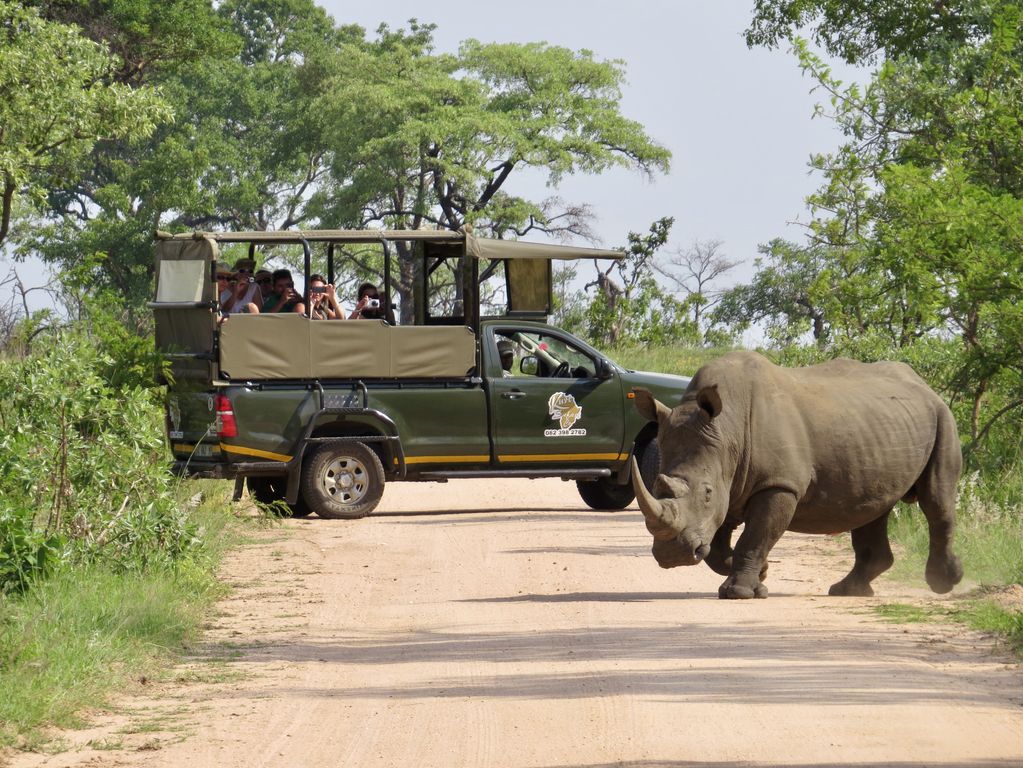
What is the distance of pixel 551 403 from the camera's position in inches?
674

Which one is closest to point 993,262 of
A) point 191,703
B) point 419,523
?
point 419,523

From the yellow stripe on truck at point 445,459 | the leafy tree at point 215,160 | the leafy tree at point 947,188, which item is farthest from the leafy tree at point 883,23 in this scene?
the leafy tree at point 215,160

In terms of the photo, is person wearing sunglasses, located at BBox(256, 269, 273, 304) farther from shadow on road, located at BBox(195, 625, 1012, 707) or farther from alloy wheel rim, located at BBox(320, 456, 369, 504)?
shadow on road, located at BBox(195, 625, 1012, 707)

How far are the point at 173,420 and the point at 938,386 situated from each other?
292 inches

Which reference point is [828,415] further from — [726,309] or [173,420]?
[726,309]

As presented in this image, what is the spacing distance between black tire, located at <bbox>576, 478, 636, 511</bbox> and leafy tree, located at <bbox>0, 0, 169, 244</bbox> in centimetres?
611

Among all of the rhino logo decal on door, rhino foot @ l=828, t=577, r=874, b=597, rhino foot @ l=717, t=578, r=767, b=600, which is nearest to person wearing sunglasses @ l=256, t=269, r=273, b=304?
the rhino logo decal on door

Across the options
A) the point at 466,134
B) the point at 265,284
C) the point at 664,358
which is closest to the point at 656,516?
the point at 265,284

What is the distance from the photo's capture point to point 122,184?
161 feet

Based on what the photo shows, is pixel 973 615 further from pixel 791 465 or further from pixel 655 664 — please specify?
pixel 655 664

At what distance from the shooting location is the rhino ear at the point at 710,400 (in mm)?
10820

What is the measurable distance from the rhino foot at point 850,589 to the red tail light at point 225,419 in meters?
6.43

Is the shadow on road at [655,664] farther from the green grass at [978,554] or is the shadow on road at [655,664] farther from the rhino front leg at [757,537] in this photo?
the rhino front leg at [757,537]

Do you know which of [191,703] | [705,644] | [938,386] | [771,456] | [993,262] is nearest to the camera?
Answer: [191,703]
